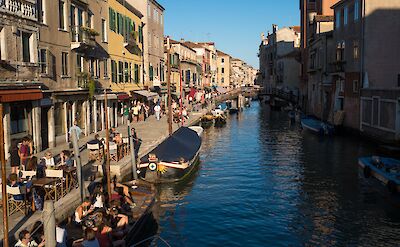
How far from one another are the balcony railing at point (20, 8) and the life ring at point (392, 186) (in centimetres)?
1841

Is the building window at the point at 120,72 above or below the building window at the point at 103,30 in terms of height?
below

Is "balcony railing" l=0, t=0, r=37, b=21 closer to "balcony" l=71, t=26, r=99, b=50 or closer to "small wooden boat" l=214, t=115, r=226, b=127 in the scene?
"balcony" l=71, t=26, r=99, b=50

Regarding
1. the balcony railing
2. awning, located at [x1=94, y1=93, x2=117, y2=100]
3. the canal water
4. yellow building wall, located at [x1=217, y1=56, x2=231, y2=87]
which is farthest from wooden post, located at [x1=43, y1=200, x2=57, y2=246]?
yellow building wall, located at [x1=217, y1=56, x2=231, y2=87]

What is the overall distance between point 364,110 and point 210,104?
38675mm

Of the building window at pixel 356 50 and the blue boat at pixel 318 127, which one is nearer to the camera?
the building window at pixel 356 50

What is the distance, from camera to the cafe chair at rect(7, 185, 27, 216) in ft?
42.7

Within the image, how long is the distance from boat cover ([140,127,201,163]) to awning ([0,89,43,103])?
6130 mm

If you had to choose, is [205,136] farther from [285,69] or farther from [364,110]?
[285,69]

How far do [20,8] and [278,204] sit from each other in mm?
15207

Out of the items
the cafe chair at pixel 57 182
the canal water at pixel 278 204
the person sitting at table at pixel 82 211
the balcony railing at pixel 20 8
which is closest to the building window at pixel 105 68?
the canal water at pixel 278 204

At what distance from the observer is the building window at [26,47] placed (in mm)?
21447

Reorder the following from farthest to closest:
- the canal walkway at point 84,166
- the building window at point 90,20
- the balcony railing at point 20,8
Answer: the building window at point 90,20, the balcony railing at point 20,8, the canal walkway at point 84,166

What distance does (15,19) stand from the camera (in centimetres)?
2025

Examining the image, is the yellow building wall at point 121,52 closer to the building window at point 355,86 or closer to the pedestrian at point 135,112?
the pedestrian at point 135,112
